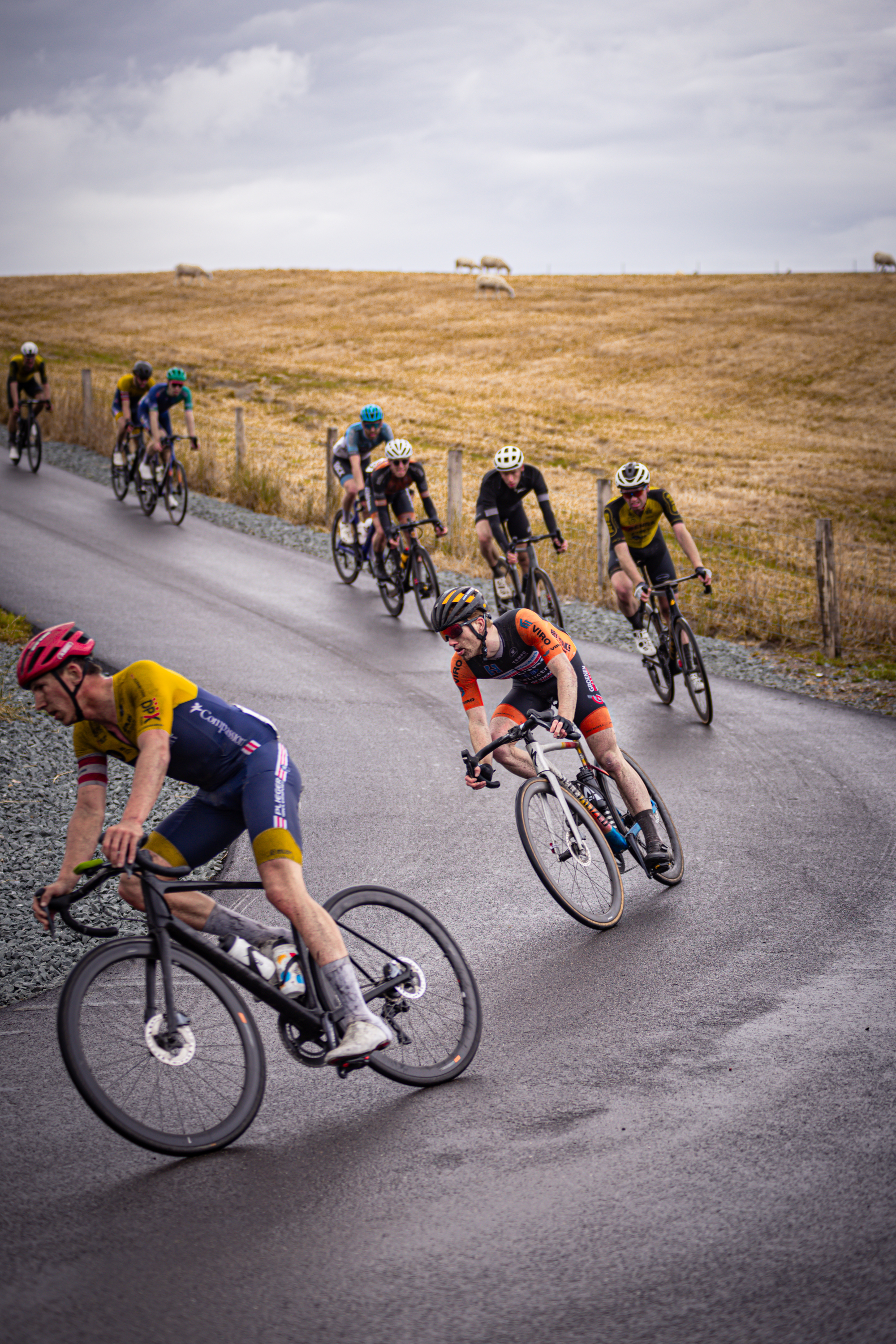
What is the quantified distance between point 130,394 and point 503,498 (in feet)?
31.5

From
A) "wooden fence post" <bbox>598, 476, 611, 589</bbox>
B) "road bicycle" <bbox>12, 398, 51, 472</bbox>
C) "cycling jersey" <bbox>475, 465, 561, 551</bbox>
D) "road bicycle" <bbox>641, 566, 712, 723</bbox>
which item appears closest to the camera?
"road bicycle" <bbox>641, 566, 712, 723</bbox>

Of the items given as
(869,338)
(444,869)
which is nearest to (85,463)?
(444,869)

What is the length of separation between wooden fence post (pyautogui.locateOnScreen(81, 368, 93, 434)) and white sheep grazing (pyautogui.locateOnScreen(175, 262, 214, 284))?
55431 millimetres

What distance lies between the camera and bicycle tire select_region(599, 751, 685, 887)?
636 centimetres

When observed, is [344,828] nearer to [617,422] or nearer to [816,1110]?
[816,1110]

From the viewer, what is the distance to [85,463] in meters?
23.5

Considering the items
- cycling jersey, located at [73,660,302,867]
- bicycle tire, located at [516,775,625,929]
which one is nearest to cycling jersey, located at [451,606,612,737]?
bicycle tire, located at [516,775,625,929]

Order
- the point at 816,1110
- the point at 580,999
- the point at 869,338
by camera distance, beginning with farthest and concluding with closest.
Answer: the point at 869,338 < the point at 580,999 < the point at 816,1110

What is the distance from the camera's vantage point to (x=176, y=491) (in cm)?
1838

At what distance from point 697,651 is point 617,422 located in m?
31.0

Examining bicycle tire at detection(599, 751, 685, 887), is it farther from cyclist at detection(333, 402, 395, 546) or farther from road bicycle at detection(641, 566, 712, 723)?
cyclist at detection(333, 402, 395, 546)

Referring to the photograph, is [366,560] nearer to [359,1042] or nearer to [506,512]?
[506,512]

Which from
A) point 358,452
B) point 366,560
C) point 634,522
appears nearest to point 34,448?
point 358,452

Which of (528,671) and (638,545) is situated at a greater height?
(638,545)
